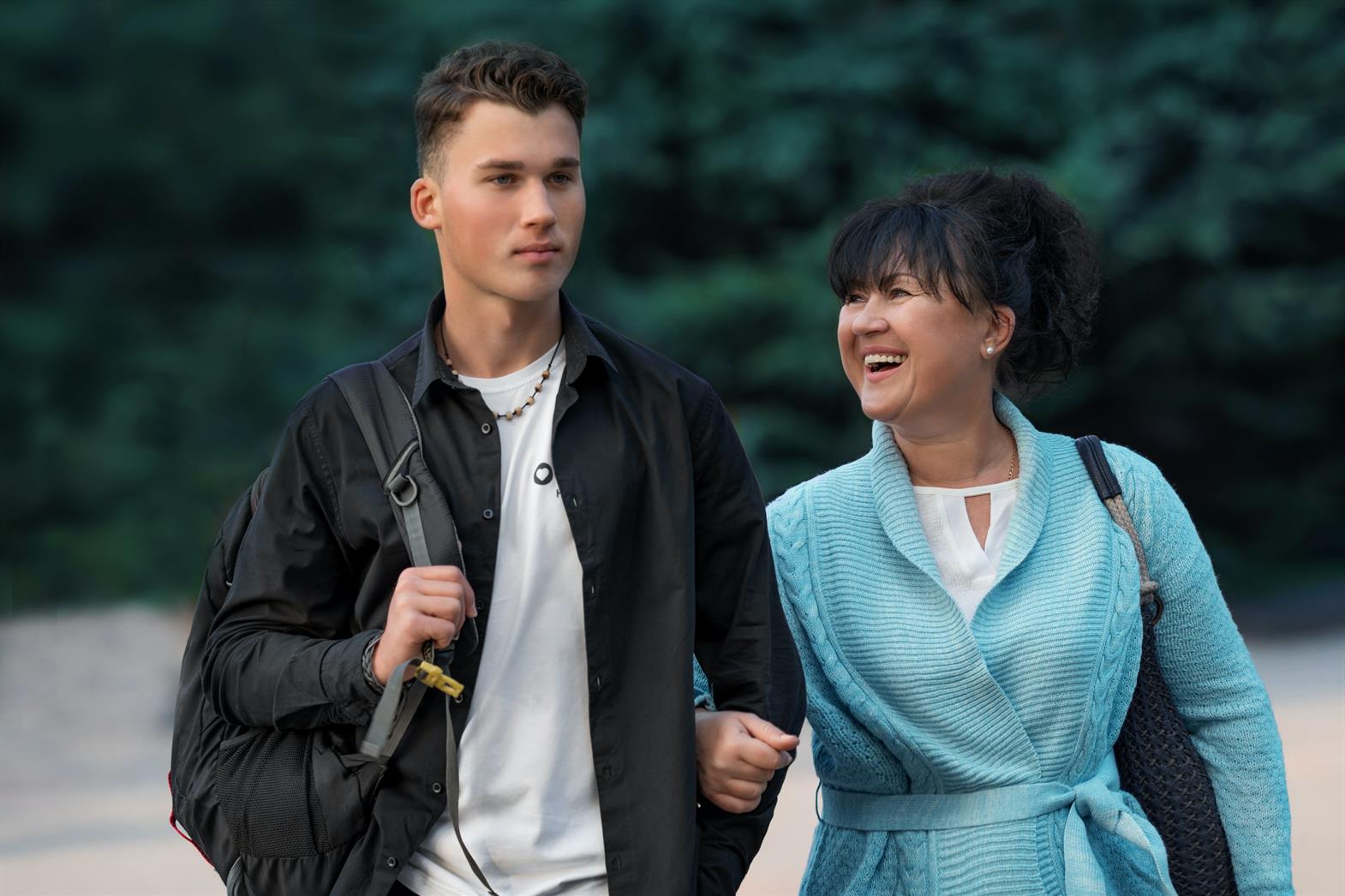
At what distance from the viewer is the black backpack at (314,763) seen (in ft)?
7.14

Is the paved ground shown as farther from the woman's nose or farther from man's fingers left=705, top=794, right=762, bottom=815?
man's fingers left=705, top=794, right=762, bottom=815

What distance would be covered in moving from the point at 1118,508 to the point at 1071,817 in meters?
0.54

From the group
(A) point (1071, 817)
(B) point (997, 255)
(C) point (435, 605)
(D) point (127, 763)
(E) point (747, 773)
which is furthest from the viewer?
(D) point (127, 763)

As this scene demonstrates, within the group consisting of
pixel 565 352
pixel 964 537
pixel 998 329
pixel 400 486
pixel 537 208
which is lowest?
pixel 400 486

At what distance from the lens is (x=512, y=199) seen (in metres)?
2.26

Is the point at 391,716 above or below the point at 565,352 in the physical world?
below

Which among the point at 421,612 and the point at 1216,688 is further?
the point at 1216,688

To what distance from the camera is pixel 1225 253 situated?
14453 millimetres

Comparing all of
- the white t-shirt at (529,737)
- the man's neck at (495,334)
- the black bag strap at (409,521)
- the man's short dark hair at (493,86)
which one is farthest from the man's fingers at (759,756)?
the man's short dark hair at (493,86)

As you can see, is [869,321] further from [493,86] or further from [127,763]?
[127,763]

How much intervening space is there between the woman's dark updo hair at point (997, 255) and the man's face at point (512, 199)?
2.74ft

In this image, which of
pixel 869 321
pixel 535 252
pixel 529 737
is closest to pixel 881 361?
pixel 869 321

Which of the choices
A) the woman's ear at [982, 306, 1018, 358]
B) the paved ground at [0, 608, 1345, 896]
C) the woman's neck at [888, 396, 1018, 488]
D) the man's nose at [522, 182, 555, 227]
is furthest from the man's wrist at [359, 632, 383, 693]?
the paved ground at [0, 608, 1345, 896]

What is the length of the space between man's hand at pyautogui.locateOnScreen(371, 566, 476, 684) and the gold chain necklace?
301 mm
